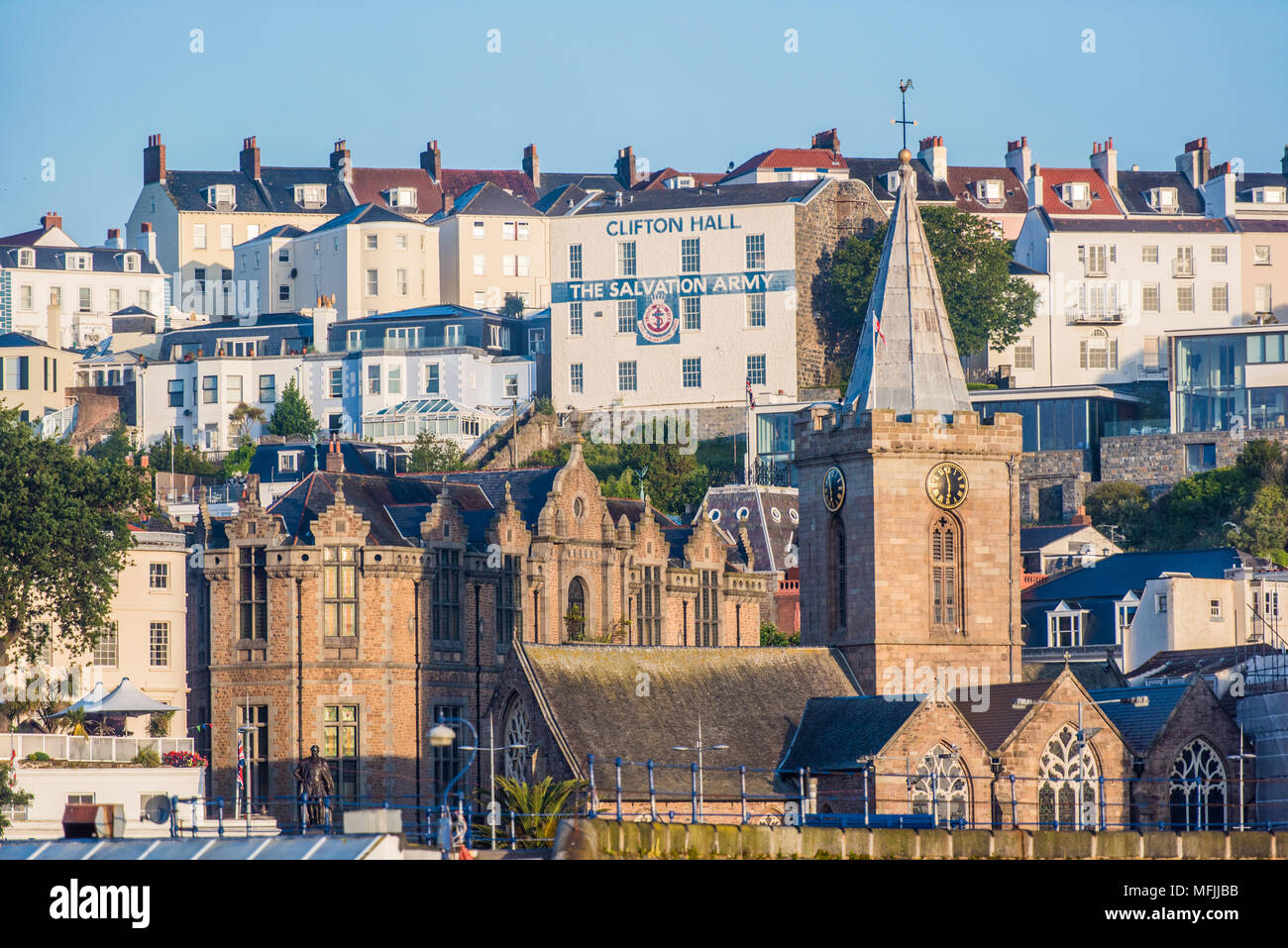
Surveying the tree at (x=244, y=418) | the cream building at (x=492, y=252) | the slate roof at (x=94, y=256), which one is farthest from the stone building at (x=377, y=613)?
the slate roof at (x=94, y=256)

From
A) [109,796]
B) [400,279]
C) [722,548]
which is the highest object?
[400,279]

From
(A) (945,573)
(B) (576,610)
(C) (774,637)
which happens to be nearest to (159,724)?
(B) (576,610)

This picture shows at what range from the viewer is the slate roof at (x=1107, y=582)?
99875 mm

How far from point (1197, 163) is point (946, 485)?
99.9m

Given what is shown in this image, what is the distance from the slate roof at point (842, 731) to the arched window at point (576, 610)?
17.7m

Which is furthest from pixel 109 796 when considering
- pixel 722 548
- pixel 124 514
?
pixel 722 548

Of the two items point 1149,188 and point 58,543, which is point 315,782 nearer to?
point 58,543

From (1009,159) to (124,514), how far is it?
91.7m

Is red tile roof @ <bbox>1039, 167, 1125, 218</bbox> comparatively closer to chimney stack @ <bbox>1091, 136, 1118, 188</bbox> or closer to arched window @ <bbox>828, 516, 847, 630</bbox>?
chimney stack @ <bbox>1091, 136, 1118, 188</bbox>

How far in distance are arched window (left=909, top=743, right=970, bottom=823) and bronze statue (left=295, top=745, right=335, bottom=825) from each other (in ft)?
46.4

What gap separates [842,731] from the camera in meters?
70.2
